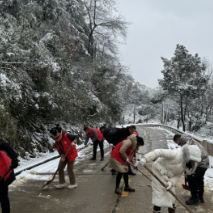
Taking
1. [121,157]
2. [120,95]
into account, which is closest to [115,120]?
[120,95]

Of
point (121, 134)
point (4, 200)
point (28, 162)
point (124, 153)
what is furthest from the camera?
point (28, 162)

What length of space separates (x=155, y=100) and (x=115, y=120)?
11866 mm

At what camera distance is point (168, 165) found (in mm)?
3852

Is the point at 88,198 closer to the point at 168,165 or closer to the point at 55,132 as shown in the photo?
the point at 55,132

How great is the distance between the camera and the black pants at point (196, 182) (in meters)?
4.79

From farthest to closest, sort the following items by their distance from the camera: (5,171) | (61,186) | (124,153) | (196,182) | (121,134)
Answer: (121,134), (61,186), (124,153), (196,182), (5,171)

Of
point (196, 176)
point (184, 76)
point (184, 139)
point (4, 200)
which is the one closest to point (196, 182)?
point (196, 176)

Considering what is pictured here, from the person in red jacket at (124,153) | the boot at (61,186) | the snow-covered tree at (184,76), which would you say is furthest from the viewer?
the snow-covered tree at (184,76)

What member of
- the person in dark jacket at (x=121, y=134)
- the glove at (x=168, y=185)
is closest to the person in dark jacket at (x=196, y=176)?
the glove at (x=168, y=185)

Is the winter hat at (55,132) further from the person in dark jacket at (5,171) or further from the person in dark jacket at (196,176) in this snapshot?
the person in dark jacket at (196,176)

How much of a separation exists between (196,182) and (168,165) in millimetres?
1604

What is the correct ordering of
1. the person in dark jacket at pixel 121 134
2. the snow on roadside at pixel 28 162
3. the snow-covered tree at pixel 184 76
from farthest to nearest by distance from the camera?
the snow-covered tree at pixel 184 76 < the snow on roadside at pixel 28 162 < the person in dark jacket at pixel 121 134

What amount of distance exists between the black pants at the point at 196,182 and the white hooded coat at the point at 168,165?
108 cm

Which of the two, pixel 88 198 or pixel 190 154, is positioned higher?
pixel 190 154
